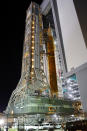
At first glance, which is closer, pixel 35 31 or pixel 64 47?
pixel 64 47

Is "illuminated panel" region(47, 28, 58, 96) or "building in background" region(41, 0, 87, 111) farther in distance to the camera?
"illuminated panel" region(47, 28, 58, 96)

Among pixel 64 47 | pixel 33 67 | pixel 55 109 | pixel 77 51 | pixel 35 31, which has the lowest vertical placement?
pixel 55 109

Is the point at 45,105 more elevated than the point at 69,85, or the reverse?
the point at 69,85

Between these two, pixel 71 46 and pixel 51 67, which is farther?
pixel 51 67

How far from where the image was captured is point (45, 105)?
4306 centimetres

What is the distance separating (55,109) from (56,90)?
10349mm

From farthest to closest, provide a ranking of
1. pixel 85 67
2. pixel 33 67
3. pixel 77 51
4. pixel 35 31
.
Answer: pixel 35 31 < pixel 33 67 < pixel 77 51 < pixel 85 67

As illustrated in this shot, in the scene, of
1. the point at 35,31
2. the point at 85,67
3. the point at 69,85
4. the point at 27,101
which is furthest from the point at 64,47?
the point at 69,85

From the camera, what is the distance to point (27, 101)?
41312 mm

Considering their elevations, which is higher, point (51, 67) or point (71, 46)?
point (51, 67)

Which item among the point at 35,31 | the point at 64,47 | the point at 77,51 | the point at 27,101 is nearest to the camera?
the point at 77,51

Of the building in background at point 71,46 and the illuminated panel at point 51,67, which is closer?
the building in background at point 71,46

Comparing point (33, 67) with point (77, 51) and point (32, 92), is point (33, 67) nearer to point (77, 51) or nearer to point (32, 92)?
point (32, 92)

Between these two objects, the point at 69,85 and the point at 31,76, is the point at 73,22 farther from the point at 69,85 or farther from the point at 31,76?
the point at 69,85
